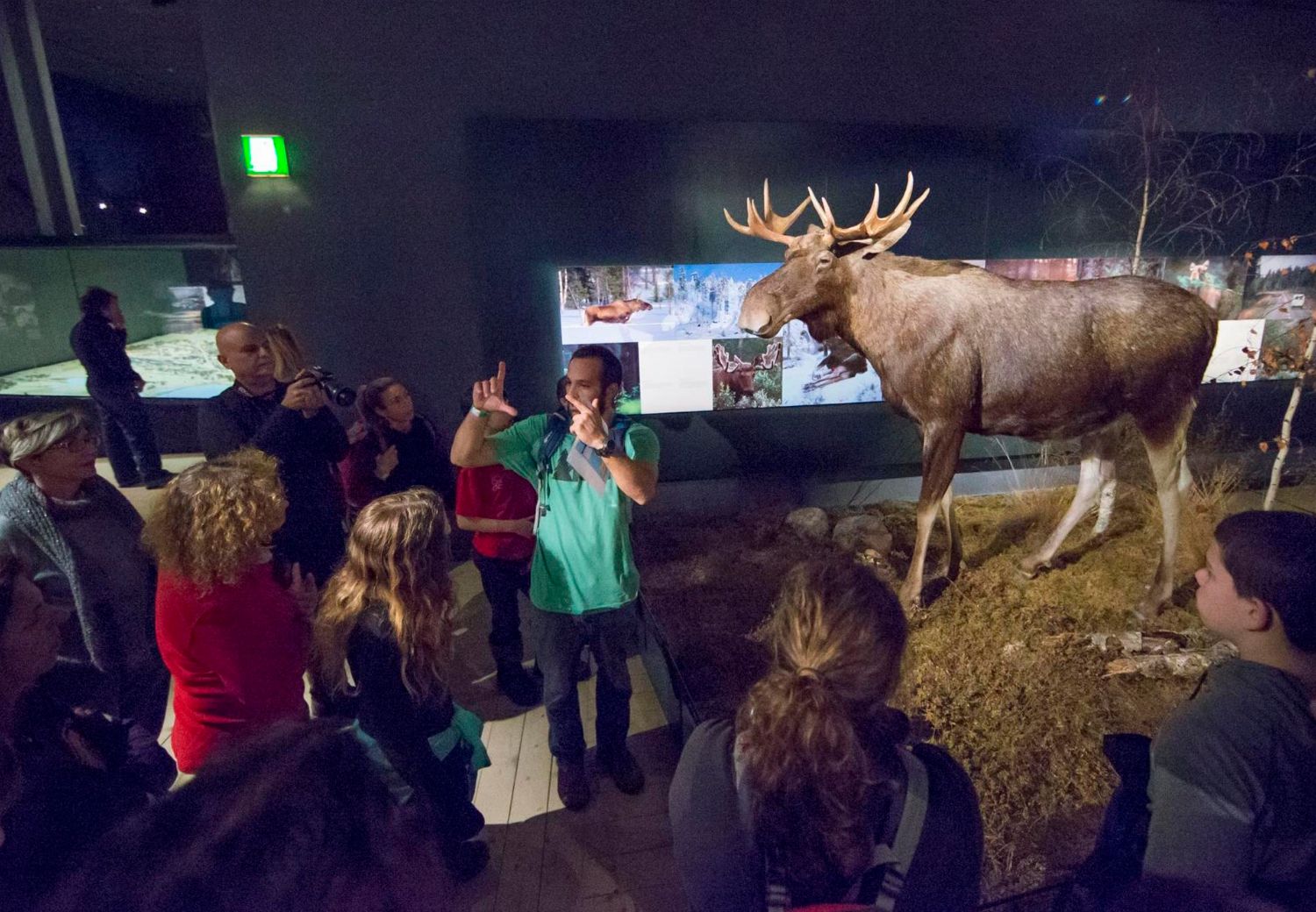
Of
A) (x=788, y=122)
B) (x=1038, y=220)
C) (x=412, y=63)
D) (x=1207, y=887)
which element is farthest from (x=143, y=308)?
(x=1207, y=887)

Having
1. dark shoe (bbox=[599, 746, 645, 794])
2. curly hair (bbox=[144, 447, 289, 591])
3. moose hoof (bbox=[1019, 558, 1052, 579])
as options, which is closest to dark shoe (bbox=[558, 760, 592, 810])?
dark shoe (bbox=[599, 746, 645, 794])

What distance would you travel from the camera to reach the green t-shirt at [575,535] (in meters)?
2.67

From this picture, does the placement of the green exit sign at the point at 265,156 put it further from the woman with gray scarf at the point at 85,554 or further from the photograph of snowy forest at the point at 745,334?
the woman with gray scarf at the point at 85,554

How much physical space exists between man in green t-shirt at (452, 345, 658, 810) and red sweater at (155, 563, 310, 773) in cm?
83

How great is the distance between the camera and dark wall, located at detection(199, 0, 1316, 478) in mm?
4910

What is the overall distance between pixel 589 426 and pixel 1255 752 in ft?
5.92

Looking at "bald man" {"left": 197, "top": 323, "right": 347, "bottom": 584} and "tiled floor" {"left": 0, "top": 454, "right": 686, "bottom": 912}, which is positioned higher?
"bald man" {"left": 197, "top": 323, "right": 347, "bottom": 584}

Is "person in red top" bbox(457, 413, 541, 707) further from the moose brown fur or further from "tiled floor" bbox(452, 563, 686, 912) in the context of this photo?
the moose brown fur

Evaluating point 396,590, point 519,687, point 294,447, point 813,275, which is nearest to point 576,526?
point 396,590

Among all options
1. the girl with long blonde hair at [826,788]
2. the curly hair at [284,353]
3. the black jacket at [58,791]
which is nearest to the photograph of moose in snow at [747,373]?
the curly hair at [284,353]

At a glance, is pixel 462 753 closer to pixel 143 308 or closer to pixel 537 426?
pixel 537 426

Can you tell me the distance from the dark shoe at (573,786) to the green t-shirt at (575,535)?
679 millimetres

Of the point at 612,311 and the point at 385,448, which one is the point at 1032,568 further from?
the point at 385,448

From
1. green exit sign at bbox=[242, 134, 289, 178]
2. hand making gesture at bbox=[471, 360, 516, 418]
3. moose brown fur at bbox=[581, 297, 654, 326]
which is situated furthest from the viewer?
moose brown fur at bbox=[581, 297, 654, 326]
